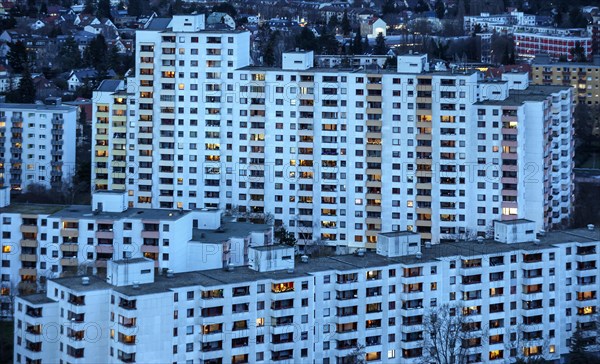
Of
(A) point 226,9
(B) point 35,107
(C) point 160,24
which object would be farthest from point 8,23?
(C) point 160,24

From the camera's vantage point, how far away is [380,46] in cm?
6769

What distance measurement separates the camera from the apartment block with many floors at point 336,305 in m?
29.3

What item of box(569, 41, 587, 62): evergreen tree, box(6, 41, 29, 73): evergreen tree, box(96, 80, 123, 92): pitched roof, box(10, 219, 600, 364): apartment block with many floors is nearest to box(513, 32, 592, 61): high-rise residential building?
box(569, 41, 587, 62): evergreen tree

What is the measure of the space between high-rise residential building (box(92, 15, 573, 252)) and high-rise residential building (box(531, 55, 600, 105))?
15.7 meters

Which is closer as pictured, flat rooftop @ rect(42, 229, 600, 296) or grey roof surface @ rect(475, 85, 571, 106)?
flat rooftop @ rect(42, 229, 600, 296)

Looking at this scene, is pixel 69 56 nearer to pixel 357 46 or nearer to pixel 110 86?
pixel 357 46

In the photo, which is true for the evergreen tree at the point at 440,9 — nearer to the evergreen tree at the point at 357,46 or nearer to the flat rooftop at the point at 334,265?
the evergreen tree at the point at 357,46

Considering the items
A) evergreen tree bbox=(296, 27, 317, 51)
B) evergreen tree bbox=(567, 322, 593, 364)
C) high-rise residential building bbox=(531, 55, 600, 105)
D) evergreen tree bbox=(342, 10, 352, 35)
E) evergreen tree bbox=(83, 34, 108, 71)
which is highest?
evergreen tree bbox=(342, 10, 352, 35)

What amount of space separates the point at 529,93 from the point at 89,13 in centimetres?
4021

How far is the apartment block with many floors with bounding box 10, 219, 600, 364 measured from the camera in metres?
29.3

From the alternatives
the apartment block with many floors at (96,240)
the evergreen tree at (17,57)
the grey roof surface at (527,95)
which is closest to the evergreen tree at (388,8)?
the evergreen tree at (17,57)

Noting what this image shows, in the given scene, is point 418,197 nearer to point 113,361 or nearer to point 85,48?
point 113,361

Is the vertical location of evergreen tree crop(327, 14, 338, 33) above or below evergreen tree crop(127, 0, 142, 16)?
below

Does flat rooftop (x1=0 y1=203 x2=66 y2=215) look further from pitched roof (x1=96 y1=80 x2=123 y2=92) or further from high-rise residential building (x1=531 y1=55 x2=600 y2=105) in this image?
high-rise residential building (x1=531 y1=55 x2=600 y2=105)
